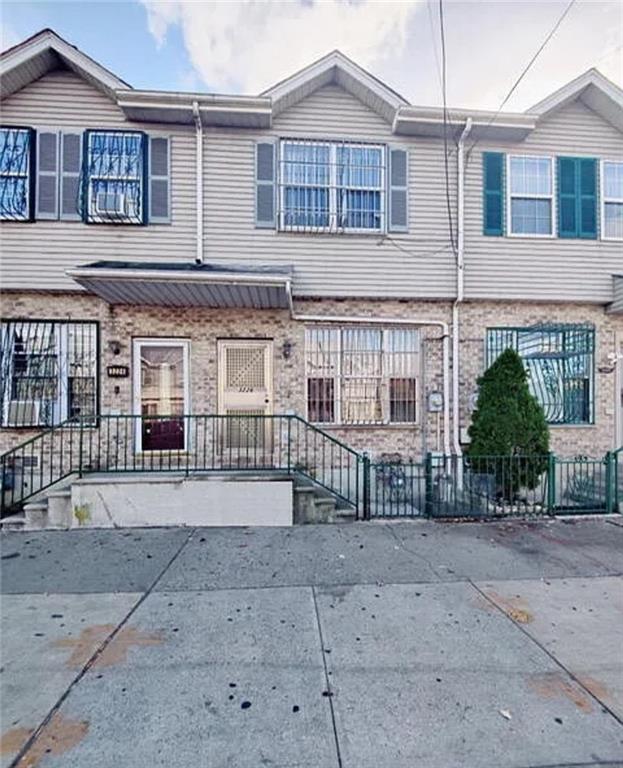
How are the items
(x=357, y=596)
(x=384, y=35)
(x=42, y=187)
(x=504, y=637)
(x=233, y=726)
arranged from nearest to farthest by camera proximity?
(x=233, y=726) → (x=504, y=637) → (x=357, y=596) → (x=42, y=187) → (x=384, y=35)

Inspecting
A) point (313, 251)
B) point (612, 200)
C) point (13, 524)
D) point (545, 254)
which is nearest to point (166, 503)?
point (13, 524)

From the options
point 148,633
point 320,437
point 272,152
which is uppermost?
point 272,152

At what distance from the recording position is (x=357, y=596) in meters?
3.97

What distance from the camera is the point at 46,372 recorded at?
302 inches

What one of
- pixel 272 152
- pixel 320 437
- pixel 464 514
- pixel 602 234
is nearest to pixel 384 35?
pixel 272 152

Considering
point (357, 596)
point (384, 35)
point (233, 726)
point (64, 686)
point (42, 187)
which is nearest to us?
point (233, 726)

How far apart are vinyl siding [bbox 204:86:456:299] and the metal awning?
2.42ft

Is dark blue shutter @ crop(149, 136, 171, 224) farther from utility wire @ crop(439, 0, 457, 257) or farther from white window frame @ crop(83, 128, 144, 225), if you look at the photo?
utility wire @ crop(439, 0, 457, 257)

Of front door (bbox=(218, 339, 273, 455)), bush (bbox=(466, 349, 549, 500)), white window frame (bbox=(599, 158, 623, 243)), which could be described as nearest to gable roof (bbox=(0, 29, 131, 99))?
front door (bbox=(218, 339, 273, 455))

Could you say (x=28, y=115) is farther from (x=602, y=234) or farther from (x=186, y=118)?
(x=602, y=234)

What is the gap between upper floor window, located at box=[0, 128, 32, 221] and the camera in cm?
758

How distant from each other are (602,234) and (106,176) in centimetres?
958

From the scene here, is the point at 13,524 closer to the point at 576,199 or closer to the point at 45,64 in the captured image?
the point at 45,64

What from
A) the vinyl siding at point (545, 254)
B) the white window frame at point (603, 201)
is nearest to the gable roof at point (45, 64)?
the vinyl siding at point (545, 254)
